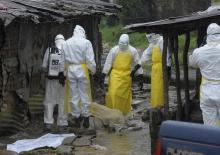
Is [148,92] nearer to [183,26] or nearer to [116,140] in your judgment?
[116,140]

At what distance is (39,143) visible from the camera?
11.3m

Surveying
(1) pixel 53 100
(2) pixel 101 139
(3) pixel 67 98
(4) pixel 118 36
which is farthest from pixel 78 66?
(4) pixel 118 36

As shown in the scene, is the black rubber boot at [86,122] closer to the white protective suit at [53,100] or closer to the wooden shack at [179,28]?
the white protective suit at [53,100]

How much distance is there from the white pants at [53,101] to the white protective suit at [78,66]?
0.29 metres

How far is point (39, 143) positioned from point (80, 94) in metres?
1.77

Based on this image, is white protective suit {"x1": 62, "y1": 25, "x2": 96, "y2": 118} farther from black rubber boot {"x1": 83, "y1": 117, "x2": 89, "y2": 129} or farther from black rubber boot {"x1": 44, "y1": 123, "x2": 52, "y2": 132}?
black rubber boot {"x1": 44, "y1": 123, "x2": 52, "y2": 132}

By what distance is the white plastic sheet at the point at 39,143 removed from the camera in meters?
10.9

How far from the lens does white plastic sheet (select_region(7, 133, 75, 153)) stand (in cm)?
1092

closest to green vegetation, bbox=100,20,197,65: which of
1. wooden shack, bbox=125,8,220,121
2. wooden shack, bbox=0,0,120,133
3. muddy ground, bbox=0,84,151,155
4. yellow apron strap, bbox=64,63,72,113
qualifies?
wooden shack, bbox=0,0,120,133

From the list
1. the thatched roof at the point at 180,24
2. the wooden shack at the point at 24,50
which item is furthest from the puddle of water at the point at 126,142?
the thatched roof at the point at 180,24

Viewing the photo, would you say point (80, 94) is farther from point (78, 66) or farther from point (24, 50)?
point (24, 50)

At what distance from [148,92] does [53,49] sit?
8.15m

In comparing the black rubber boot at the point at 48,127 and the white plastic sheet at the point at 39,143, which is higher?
the black rubber boot at the point at 48,127

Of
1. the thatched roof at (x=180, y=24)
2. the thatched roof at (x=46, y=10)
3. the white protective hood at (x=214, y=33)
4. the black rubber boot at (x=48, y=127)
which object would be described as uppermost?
the thatched roof at (x=46, y=10)
